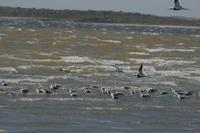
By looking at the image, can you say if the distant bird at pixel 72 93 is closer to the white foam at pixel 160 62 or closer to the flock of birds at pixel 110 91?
the flock of birds at pixel 110 91

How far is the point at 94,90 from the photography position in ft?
132

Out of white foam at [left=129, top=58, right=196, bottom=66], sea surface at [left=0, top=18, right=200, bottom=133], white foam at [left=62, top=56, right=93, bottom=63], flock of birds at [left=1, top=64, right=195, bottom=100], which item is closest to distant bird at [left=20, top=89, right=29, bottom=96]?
flock of birds at [left=1, top=64, right=195, bottom=100]

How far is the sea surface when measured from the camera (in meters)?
30.4

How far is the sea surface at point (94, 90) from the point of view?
30.4m

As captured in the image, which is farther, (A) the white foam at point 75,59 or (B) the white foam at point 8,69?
(A) the white foam at point 75,59

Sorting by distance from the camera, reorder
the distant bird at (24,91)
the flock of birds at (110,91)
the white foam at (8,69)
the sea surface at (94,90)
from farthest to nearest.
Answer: the white foam at (8,69), the flock of birds at (110,91), the distant bird at (24,91), the sea surface at (94,90)

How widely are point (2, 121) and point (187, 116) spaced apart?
27.2 ft

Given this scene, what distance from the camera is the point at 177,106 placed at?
3616 cm

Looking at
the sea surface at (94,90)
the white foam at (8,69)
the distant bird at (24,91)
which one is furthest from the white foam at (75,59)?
the distant bird at (24,91)

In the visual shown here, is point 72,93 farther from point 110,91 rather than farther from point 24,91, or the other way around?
point 24,91

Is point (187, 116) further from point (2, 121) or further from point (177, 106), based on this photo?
point (2, 121)

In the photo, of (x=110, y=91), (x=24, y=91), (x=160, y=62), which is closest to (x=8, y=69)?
(x=24, y=91)

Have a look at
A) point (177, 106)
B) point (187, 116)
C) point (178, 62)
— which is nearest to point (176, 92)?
point (177, 106)

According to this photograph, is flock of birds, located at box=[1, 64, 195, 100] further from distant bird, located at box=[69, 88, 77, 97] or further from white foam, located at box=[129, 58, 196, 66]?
white foam, located at box=[129, 58, 196, 66]
